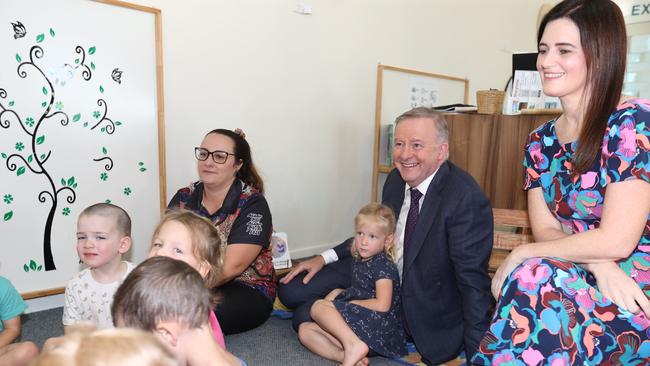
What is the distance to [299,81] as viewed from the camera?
3252 millimetres

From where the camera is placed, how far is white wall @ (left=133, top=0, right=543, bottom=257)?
2.71m

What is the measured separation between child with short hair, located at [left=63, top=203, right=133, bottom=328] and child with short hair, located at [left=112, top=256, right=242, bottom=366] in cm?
74

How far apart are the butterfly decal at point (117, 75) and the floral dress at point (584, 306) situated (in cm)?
208

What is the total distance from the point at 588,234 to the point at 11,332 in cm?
182

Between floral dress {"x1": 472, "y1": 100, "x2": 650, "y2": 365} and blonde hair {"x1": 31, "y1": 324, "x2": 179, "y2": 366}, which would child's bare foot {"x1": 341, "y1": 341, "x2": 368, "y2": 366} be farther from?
blonde hair {"x1": 31, "y1": 324, "x2": 179, "y2": 366}

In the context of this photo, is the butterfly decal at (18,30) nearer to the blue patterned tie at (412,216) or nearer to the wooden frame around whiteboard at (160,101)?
the wooden frame around whiteboard at (160,101)

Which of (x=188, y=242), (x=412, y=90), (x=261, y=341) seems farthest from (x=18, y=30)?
(x=412, y=90)

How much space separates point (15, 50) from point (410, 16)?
2860mm

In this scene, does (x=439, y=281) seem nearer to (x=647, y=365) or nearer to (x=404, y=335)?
(x=404, y=335)

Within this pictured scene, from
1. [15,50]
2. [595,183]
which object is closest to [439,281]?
[595,183]

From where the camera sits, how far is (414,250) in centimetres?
189

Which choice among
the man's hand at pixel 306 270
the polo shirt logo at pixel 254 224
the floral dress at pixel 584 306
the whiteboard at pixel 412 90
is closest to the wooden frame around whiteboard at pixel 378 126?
the whiteboard at pixel 412 90

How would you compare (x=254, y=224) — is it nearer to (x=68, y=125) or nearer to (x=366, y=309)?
(x=366, y=309)

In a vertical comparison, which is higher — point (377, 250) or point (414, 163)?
point (414, 163)
